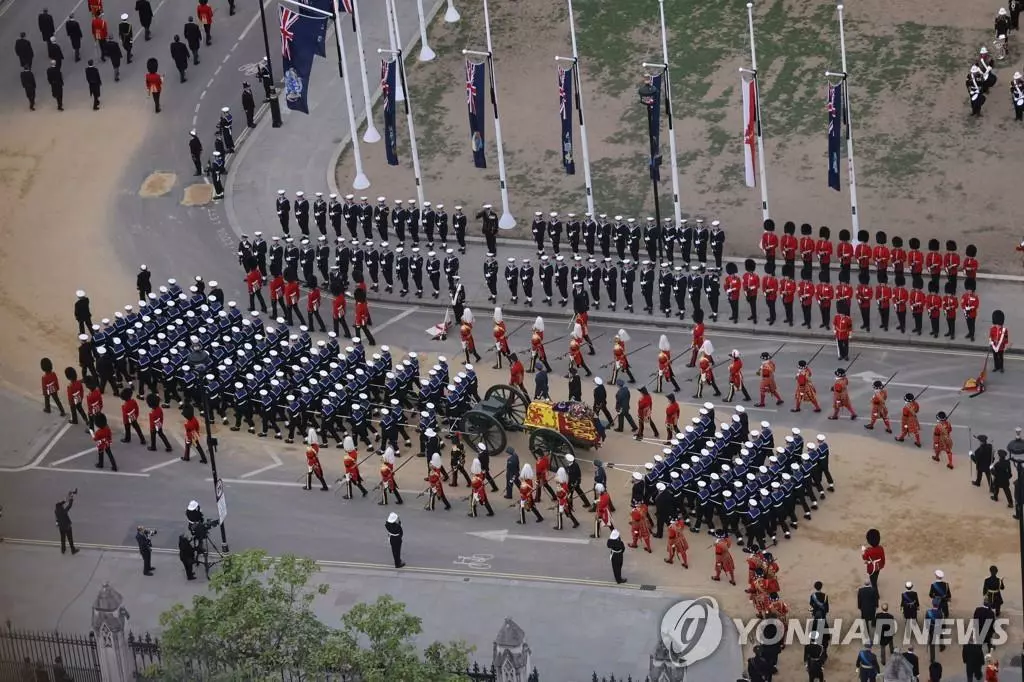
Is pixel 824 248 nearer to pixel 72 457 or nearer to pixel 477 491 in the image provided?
pixel 477 491

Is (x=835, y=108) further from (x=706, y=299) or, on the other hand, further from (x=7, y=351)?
(x=7, y=351)

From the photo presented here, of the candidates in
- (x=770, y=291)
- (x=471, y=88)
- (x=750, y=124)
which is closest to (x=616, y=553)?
(x=770, y=291)

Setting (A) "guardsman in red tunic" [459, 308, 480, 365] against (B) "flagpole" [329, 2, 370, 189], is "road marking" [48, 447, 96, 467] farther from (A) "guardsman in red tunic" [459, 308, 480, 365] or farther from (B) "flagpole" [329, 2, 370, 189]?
(B) "flagpole" [329, 2, 370, 189]

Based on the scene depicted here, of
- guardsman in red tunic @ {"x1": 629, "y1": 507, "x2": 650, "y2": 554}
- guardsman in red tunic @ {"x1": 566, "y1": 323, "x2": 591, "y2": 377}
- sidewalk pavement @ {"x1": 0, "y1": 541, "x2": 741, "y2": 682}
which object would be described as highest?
guardsman in red tunic @ {"x1": 566, "y1": 323, "x2": 591, "y2": 377}

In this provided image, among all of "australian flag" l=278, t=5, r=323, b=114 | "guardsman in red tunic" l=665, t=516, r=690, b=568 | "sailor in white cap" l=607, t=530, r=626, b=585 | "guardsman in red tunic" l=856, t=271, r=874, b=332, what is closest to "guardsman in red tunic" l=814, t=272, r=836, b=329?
"guardsman in red tunic" l=856, t=271, r=874, b=332

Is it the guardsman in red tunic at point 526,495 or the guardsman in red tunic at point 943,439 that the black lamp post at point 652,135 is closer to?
the guardsman in red tunic at point 943,439

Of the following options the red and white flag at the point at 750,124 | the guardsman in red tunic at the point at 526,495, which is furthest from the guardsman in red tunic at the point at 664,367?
the red and white flag at the point at 750,124

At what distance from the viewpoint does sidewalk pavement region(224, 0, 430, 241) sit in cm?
7506

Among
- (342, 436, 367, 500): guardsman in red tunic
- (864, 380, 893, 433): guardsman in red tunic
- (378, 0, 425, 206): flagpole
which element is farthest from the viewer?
(378, 0, 425, 206): flagpole

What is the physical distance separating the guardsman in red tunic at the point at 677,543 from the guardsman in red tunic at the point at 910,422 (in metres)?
6.94

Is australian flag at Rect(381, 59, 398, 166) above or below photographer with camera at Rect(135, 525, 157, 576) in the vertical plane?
above

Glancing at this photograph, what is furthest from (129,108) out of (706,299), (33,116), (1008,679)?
(1008,679)

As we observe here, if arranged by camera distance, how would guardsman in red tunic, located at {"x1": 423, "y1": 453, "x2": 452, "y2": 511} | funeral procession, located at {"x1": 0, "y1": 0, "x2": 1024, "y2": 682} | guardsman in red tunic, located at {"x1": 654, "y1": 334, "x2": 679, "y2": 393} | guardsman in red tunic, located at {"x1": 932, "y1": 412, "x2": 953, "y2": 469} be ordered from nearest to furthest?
funeral procession, located at {"x1": 0, "y1": 0, "x2": 1024, "y2": 682}
guardsman in red tunic, located at {"x1": 423, "y1": 453, "x2": 452, "y2": 511}
guardsman in red tunic, located at {"x1": 932, "y1": 412, "x2": 953, "y2": 469}
guardsman in red tunic, located at {"x1": 654, "y1": 334, "x2": 679, "y2": 393}

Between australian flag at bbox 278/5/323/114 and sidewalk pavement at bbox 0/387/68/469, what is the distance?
479 inches
